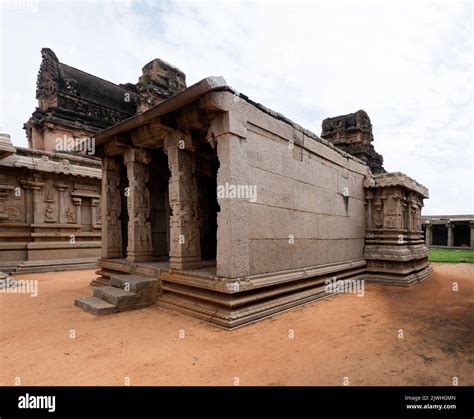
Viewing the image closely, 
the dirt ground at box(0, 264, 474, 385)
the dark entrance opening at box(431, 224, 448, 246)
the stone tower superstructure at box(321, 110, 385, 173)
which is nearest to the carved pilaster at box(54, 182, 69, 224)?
the dirt ground at box(0, 264, 474, 385)

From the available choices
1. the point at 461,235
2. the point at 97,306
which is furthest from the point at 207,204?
the point at 461,235

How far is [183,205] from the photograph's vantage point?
5.58 metres

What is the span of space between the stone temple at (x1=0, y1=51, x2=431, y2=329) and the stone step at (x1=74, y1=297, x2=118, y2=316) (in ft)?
0.11

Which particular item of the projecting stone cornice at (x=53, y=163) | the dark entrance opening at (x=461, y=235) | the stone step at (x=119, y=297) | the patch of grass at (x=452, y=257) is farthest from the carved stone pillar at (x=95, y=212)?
the dark entrance opening at (x=461, y=235)

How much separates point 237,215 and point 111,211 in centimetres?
470

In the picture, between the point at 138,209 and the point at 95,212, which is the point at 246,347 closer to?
the point at 138,209

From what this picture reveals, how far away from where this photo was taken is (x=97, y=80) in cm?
2167

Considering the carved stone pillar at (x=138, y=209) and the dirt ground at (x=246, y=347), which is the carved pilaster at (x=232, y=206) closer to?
the dirt ground at (x=246, y=347)

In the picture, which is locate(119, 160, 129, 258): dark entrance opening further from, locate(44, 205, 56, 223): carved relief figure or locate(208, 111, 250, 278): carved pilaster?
locate(44, 205, 56, 223): carved relief figure

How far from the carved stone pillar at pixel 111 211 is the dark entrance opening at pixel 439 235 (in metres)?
31.5

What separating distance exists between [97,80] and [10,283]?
18.6 m
